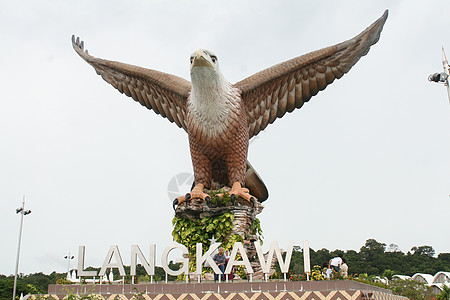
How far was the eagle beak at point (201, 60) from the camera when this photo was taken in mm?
9945

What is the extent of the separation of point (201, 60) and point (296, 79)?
288cm

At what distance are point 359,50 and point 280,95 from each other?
224cm

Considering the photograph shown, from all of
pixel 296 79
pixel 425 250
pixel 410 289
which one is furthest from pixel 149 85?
pixel 425 250

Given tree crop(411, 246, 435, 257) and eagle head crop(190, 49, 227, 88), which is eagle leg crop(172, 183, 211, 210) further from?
tree crop(411, 246, 435, 257)

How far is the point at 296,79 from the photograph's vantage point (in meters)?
11.7

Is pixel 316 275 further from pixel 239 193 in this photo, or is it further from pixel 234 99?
pixel 234 99

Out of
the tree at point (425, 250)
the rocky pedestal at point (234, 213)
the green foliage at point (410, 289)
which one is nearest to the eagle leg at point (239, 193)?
the rocky pedestal at point (234, 213)

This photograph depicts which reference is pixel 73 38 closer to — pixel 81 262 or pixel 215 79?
pixel 215 79

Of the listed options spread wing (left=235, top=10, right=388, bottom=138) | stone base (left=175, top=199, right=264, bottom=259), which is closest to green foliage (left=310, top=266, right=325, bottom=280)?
stone base (left=175, top=199, right=264, bottom=259)

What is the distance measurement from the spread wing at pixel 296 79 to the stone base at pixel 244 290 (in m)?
4.85

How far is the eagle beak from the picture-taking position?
32.6 ft

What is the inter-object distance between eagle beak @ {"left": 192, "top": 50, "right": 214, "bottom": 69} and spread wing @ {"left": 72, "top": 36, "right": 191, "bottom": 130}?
1.93 metres

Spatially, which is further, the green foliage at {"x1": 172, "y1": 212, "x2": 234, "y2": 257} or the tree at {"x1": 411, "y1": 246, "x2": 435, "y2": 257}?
the tree at {"x1": 411, "y1": 246, "x2": 435, "y2": 257}

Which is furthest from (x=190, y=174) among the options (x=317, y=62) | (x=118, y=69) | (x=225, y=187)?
(x=317, y=62)
